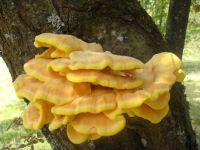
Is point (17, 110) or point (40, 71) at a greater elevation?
point (40, 71)

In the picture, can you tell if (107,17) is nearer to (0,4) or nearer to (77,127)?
(0,4)

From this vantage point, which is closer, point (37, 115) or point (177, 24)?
point (37, 115)

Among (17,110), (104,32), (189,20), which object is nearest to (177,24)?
(104,32)

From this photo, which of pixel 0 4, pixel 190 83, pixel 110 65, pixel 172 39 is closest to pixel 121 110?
pixel 110 65

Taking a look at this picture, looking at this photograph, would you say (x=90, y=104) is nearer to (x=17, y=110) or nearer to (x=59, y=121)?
(x=59, y=121)

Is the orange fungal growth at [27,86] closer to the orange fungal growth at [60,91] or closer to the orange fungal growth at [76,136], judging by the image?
the orange fungal growth at [60,91]

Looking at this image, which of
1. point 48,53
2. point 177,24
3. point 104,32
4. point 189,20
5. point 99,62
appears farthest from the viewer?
point 189,20

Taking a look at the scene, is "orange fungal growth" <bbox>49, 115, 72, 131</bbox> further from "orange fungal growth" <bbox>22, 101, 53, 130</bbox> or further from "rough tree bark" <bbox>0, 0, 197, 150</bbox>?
"rough tree bark" <bbox>0, 0, 197, 150</bbox>

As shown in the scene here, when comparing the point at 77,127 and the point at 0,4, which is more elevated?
the point at 0,4
